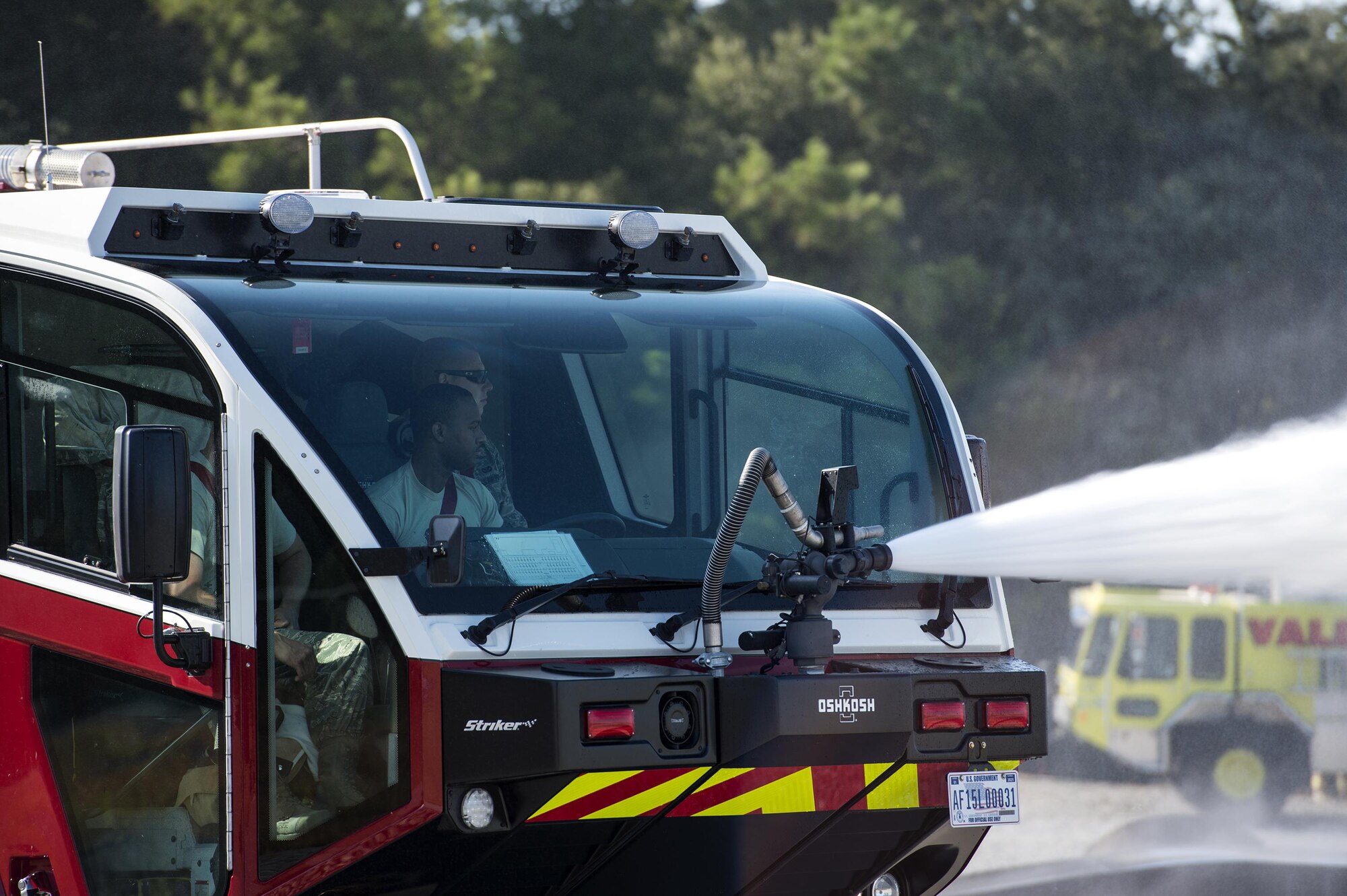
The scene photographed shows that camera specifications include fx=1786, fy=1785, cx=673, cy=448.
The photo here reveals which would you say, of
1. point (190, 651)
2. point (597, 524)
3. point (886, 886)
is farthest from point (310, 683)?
point (886, 886)

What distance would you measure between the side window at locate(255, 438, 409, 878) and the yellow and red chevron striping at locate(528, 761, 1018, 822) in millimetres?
463

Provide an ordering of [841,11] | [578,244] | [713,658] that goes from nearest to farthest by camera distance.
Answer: [713,658]
[578,244]
[841,11]

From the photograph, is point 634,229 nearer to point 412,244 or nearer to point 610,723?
point 412,244

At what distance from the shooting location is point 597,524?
4742 millimetres

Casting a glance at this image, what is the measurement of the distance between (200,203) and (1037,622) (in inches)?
636

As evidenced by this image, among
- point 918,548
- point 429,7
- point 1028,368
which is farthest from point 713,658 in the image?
point 1028,368

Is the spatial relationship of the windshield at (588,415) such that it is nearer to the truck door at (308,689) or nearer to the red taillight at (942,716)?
the truck door at (308,689)

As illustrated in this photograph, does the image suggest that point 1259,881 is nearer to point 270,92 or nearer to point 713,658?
point 713,658

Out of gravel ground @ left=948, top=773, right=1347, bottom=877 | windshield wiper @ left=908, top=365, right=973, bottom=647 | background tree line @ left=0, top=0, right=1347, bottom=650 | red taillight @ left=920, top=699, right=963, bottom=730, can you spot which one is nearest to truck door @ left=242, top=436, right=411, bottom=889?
red taillight @ left=920, top=699, right=963, bottom=730

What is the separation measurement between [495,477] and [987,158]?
1842 centimetres

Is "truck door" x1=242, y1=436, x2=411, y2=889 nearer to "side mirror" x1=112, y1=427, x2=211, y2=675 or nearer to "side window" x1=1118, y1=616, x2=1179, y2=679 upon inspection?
"side mirror" x1=112, y1=427, x2=211, y2=675

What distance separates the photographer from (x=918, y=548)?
16.3 feet

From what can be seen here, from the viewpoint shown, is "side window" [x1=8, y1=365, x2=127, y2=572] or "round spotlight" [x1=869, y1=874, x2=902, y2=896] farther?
"round spotlight" [x1=869, y1=874, x2=902, y2=896]

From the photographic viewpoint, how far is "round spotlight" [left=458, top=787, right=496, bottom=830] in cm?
424
